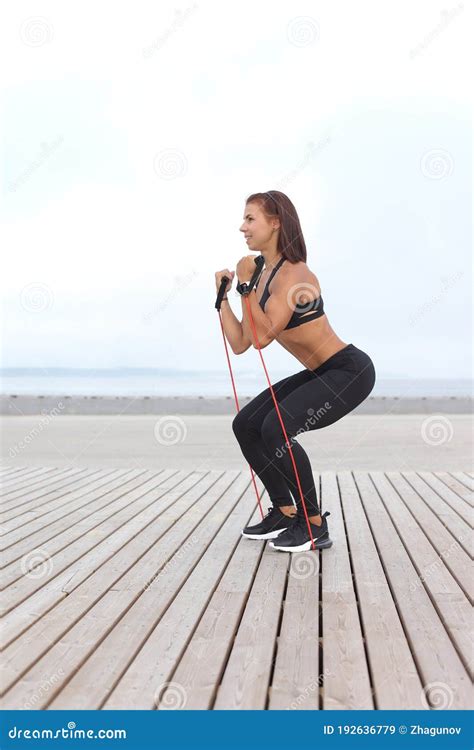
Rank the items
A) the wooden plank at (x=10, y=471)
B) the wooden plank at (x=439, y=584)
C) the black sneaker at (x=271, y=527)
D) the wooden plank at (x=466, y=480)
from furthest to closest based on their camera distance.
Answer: the wooden plank at (x=10, y=471)
the wooden plank at (x=466, y=480)
the black sneaker at (x=271, y=527)
the wooden plank at (x=439, y=584)

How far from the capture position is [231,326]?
11.2 ft

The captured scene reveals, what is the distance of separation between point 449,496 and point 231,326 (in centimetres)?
224

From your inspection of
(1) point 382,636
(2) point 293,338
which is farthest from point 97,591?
(2) point 293,338

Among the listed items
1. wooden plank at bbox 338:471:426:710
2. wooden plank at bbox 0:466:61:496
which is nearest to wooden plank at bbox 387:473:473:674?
wooden plank at bbox 338:471:426:710

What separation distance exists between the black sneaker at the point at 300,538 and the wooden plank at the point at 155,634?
0.74 feet

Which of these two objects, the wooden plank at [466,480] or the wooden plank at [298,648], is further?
the wooden plank at [466,480]

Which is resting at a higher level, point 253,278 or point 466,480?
point 253,278

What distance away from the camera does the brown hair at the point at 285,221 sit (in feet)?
11.0

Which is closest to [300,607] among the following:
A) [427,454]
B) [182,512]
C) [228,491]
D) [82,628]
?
[82,628]

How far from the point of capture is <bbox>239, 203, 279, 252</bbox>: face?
3381 millimetres

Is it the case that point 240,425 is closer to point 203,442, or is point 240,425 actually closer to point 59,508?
point 59,508

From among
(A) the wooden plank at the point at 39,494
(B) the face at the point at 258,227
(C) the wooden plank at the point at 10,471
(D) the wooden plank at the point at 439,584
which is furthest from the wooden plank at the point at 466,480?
(C) the wooden plank at the point at 10,471

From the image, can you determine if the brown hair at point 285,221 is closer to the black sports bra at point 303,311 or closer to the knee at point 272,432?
the black sports bra at point 303,311
